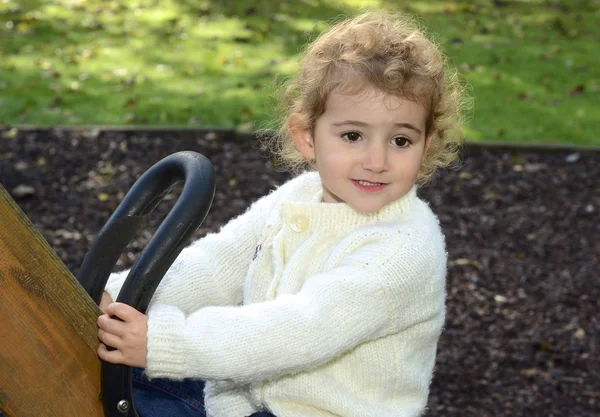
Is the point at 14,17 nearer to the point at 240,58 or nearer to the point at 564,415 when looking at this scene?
the point at 240,58

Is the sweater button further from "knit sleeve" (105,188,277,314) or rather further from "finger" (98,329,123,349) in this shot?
"finger" (98,329,123,349)

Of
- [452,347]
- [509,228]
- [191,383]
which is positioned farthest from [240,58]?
[191,383]

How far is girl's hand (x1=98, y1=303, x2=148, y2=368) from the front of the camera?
5.87 feet

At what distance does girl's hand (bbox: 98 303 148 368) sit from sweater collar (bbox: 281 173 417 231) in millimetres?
563

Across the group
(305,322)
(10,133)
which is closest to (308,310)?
(305,322)

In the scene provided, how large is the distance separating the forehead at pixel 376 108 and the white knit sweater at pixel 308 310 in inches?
7.9

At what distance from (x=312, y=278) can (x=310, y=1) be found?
28.2 feet

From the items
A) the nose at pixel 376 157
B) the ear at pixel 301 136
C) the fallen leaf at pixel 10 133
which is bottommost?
the fallen leaf at pixel 10 133

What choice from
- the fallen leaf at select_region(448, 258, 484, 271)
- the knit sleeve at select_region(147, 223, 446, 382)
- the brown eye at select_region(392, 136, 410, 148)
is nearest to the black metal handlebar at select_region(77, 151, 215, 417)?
the knit sleeve at select_region(147, 223, 446, 382)

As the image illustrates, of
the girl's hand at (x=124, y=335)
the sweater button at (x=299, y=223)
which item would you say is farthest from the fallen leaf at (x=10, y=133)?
the girl's hand at (x=124, y=335)

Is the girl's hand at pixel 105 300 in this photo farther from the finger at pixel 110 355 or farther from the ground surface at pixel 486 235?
the ground surface at pixel 486 235

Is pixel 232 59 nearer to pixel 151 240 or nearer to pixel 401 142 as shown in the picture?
pixel 401 142

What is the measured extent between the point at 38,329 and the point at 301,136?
94 cm

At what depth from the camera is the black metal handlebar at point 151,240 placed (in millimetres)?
1811
